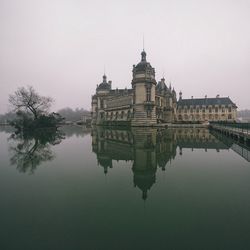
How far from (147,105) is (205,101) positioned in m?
41.6

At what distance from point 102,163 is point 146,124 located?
39.3 m

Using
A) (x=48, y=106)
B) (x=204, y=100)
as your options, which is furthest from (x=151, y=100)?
(x=204, y=100)

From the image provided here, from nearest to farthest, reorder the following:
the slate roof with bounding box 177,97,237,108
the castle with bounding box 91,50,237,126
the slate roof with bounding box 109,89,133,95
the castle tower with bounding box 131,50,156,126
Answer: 1. the castle tower with bounding box 131,50,156,126
2. the castle with bounding box 91,50,237,126
3. the slate roof with bounding box 109,89,133,95
4. the slate roof with bounding box 177,97,237,108

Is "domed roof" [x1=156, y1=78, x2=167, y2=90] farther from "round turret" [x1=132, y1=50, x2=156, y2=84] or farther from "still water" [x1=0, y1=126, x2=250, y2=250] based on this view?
"still water" [x1=0, y1=126, x2=250, y2=250]

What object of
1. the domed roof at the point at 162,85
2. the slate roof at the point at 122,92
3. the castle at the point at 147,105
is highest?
the domed roof at the point at 162,85

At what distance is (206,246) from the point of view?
454cm

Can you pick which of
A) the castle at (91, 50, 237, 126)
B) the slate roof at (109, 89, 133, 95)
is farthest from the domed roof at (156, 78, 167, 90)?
the slate roof at (109, 89, 133, 95)

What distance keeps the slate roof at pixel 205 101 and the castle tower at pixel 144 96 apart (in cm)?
3640

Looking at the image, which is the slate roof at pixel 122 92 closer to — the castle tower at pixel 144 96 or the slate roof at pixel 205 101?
the castle tower at pixel 144 96

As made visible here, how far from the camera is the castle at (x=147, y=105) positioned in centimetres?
5284

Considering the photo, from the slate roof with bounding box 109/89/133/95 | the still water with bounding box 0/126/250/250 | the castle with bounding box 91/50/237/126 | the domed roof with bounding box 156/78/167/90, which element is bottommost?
the still water with bounding box 0/126/250/250

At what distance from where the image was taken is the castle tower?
52.5 meters

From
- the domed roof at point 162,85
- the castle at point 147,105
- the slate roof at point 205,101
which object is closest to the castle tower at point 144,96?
the castle at point 147,105

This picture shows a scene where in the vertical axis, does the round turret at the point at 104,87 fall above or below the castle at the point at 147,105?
above
